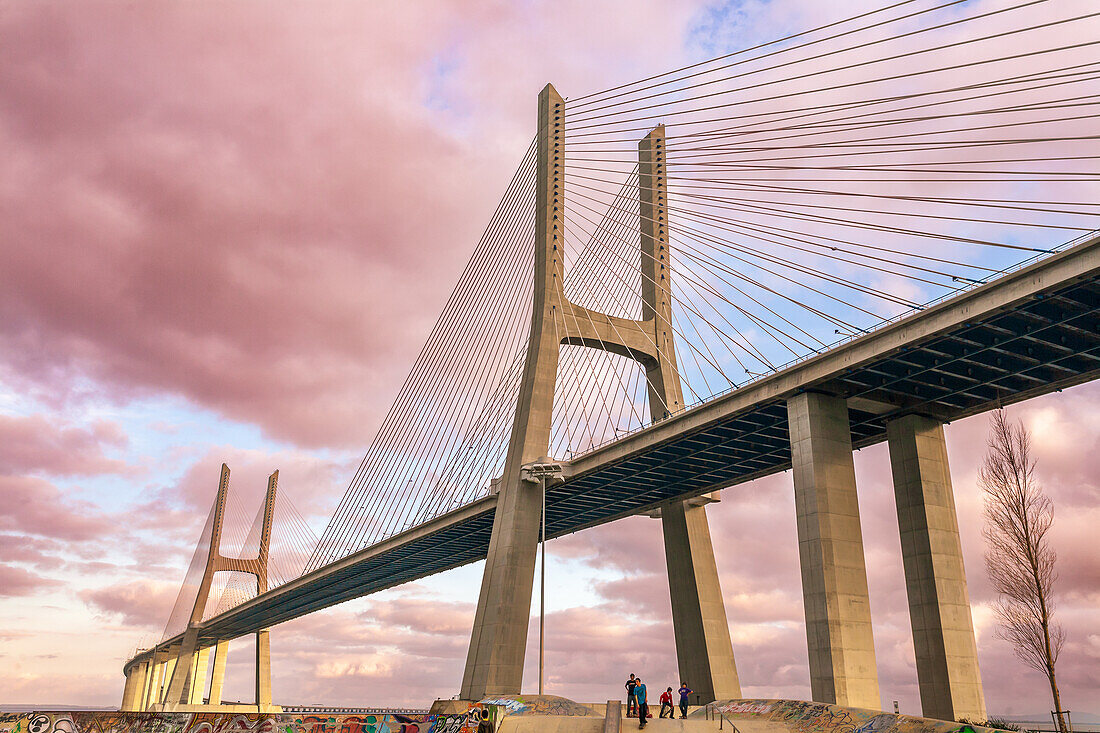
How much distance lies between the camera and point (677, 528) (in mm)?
47906

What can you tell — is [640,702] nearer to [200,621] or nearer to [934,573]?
[934,573]

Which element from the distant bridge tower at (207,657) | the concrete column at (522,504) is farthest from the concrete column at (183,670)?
the concrete column at (522,504)

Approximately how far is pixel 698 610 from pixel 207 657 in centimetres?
10061

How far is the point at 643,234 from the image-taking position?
165ft

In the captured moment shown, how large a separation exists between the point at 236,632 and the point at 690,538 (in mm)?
83266

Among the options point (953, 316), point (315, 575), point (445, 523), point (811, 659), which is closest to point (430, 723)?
point (811, 659)

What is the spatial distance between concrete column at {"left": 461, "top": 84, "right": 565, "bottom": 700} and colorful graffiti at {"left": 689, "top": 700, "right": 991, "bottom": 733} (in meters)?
17.0

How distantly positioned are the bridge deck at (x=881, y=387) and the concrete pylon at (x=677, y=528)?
2556 mm

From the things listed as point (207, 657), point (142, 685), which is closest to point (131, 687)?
point (142, 685)

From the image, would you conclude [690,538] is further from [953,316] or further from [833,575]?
[953,316]

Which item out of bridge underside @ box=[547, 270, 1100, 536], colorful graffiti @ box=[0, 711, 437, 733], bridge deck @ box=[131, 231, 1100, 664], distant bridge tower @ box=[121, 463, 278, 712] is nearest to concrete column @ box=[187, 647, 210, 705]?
distant bridge tower @ box=[121, 463, 278, 712]

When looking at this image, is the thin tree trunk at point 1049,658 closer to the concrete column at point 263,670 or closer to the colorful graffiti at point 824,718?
the colorful graffiti at point 824,718

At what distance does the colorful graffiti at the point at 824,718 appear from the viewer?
1991cm

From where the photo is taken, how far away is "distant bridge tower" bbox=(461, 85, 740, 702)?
4459cm
